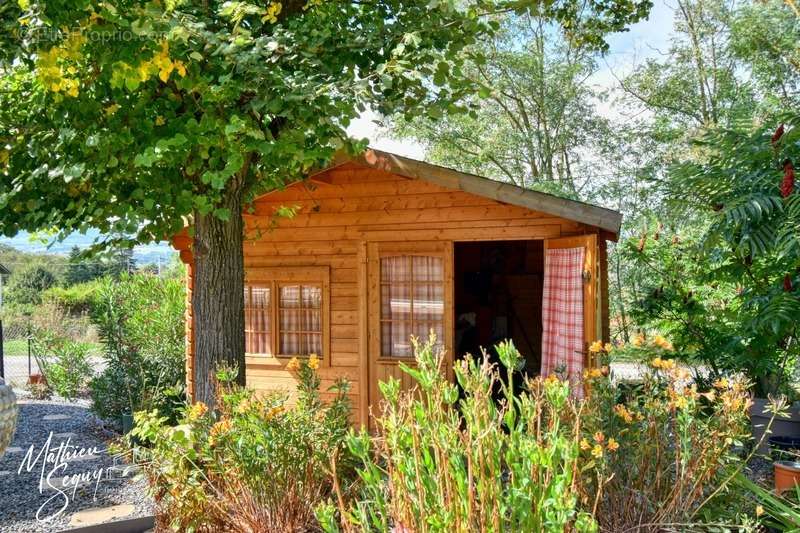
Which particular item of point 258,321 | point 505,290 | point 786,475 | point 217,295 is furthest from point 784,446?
point 505,290

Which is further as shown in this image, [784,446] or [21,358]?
[21,358]

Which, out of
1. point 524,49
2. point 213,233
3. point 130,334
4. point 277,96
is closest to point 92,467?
point 130,334

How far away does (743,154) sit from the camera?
466cm

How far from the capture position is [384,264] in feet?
23.2

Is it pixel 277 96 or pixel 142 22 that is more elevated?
pixel 142 22

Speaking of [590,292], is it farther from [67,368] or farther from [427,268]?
[67,368]

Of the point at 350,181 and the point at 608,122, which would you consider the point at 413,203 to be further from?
the point at 608,122

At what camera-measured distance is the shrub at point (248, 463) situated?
348 centimetres

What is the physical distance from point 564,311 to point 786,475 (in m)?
2.11

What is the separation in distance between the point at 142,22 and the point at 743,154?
3.77 m

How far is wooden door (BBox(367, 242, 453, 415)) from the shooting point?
681 centimetres

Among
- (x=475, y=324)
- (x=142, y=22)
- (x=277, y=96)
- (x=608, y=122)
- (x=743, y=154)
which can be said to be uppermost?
(x=608, y=122)

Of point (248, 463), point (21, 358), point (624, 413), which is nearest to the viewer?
point (624, 413)

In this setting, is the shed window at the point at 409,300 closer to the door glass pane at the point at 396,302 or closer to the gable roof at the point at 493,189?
the door glass pane at the point at 396,302
